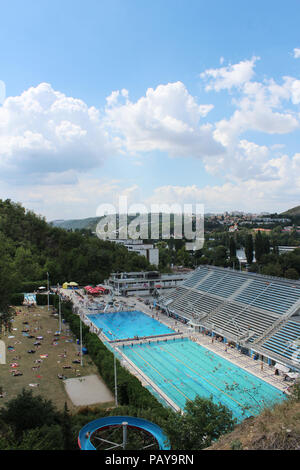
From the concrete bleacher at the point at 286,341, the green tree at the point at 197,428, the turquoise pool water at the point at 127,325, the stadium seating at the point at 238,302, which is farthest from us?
the turquoise pool water at the point at 127,325

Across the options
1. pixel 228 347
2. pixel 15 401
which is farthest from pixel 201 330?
pixel 15 401

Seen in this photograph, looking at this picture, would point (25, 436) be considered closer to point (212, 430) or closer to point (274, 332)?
point (212, 430)

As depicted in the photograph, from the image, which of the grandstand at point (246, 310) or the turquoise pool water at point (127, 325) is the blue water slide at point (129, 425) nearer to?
the grandstand at point (246, 310)

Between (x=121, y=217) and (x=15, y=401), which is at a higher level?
(x=121, y=217)

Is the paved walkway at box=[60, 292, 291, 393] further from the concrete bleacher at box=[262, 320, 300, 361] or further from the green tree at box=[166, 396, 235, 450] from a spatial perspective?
the green tree at box=[166, 396, 235, 450]

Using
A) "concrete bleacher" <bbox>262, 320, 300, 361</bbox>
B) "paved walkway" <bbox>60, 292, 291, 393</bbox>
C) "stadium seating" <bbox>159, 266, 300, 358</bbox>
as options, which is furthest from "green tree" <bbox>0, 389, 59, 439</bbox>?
"stadium seating" <bbox>159, 266, 300, 358</bbox>

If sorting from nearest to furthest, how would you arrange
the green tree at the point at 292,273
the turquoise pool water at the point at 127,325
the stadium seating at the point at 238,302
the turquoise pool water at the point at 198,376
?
1. the turquoise pool water at the point at 198,376
2. the stadium seating at the point at 238,302
3. the turquoise pool water at the point at 127,325
4. the green tree at the point at 292,273

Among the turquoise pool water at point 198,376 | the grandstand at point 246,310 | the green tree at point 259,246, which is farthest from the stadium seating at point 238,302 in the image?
the green tree at point 259,246
